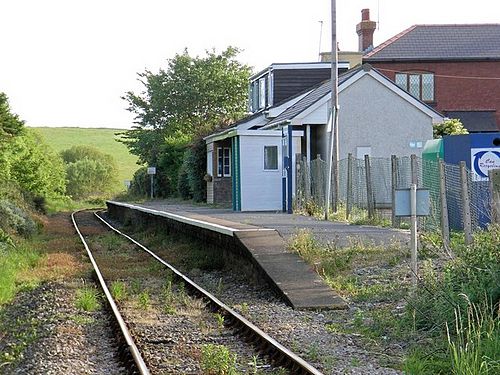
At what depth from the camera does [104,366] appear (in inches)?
352

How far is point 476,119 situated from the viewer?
157 feet

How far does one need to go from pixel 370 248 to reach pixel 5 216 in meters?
13.8

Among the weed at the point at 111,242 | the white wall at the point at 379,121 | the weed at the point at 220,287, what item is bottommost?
the weed at the point at 111,242

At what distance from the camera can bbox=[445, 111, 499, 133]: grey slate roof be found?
4650 centimetres

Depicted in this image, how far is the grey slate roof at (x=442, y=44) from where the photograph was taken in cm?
4853

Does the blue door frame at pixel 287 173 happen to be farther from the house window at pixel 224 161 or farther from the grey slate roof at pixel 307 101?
the house window at pixel 224 161

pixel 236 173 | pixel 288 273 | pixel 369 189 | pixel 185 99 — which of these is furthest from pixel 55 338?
pixel 185 99

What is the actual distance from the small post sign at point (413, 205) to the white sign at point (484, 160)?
6.46 metres

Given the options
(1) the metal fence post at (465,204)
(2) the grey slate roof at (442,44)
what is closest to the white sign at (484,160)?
(1) the metal fence post at (465,204)

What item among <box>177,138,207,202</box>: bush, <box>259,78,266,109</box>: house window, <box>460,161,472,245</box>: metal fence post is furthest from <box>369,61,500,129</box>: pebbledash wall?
<box>460,161,472,245</box>: metal fence post

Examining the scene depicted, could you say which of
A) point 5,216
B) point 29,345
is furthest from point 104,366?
point 5,216

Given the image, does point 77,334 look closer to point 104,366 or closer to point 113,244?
point 104,366

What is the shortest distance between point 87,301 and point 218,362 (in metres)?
4.90

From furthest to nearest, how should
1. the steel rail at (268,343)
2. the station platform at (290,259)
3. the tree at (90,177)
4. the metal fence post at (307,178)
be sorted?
the tree at (90,177), the metal fence post at (307,178), the station platform at (290,259), the steel rail at (268,343)
